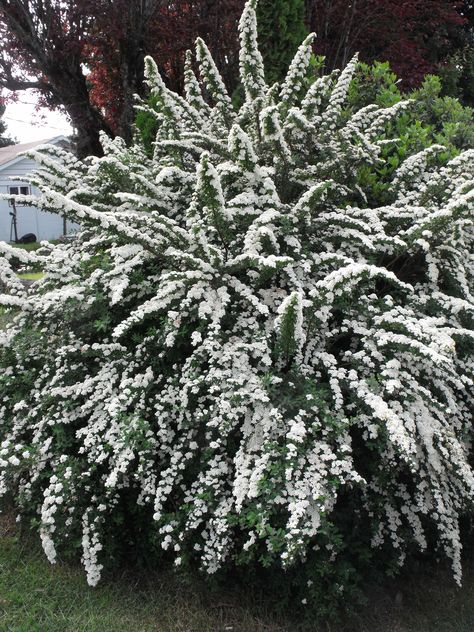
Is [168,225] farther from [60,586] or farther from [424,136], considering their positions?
[424,136]

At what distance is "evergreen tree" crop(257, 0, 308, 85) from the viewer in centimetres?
526

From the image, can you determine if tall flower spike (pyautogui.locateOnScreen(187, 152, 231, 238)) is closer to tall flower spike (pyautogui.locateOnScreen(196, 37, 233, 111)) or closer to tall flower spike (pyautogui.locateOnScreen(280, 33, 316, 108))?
tall flower spike (pyautogui.locateOnScreen(280, 33, 316, 108))

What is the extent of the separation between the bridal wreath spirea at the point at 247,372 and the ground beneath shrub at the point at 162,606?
6.4 inches

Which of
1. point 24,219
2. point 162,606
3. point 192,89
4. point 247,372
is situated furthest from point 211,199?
point 24,219

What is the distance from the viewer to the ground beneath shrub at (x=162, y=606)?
2.39 meters

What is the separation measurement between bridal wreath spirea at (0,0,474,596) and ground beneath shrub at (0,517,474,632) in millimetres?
163

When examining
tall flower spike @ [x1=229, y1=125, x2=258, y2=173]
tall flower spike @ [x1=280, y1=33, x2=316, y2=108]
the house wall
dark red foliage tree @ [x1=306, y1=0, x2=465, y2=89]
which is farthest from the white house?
tall flower spike @ [x1=229, y1=125, x2=258, y2=173]

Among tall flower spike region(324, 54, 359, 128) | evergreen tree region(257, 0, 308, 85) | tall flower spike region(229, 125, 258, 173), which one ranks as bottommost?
tall flower spike region(229, 125, 258, 173)

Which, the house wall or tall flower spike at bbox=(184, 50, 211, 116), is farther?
the house wall

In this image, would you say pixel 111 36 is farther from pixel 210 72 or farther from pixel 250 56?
pixel 250 56

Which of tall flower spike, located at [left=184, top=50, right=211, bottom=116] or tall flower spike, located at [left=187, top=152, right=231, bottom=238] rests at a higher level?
tall flower spike, located at [left=184, top=50, right=211, bottom=116]

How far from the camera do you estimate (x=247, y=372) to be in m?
2.47

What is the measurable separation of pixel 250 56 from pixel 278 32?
2123 millimetres

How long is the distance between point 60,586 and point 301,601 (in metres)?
1.09
